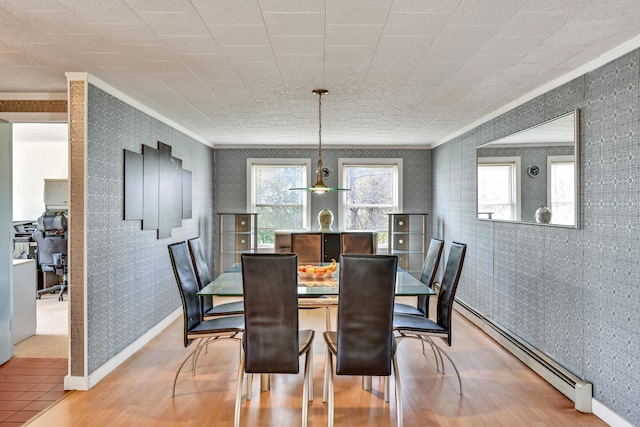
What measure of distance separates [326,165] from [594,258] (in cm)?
470

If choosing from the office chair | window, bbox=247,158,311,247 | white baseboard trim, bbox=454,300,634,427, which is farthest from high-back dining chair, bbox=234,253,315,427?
the office chair

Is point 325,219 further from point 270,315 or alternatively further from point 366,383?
point 270,315

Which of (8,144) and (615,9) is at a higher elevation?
(615,9)

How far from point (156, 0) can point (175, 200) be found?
3314mm

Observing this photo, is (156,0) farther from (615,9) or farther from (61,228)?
(61,228)

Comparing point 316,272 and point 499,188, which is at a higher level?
point 499,188

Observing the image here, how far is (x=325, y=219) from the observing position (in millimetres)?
6648

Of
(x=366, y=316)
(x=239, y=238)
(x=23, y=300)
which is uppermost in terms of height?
(x=239, y=238)

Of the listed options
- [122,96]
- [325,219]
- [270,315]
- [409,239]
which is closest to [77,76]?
[122,96]

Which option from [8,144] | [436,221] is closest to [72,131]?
[8,144]

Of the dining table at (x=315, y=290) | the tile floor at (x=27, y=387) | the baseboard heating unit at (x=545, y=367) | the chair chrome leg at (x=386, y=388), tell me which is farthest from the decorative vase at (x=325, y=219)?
the tile floor at (x=27, y=387)

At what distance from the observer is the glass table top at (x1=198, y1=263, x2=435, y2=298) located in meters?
3.04

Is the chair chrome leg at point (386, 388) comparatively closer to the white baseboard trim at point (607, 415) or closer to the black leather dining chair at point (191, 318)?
the black leather dining chair at point (191, 318)

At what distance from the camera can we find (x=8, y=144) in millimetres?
3924
